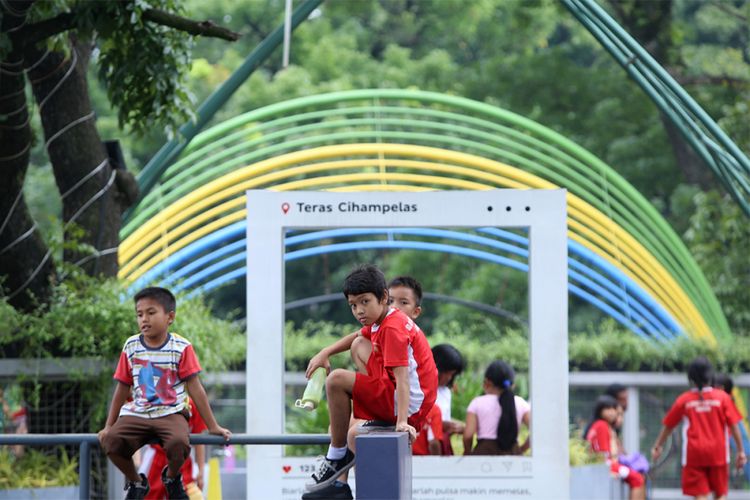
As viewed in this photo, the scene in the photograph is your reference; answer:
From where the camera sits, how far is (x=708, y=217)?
20438 millimetres

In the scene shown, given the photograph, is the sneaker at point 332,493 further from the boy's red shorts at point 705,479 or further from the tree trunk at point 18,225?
the boy's red shorts at point 705,479

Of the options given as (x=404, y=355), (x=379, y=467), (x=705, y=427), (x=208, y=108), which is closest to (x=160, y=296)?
(x=404, y=355)

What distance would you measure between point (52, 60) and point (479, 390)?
4.95 metres

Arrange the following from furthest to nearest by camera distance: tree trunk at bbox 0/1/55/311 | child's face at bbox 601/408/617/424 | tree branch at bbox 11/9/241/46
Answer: child's face at bbox 601/408/617/424
tree trunk at bbox 0/1/55/311
tree branch at bbox 11/9/241/46

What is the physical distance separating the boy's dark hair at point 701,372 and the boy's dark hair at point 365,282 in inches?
229

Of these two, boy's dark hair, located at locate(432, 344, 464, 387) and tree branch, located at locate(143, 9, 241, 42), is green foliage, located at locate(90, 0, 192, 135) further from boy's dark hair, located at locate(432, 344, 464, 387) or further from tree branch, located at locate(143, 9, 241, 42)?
boy's dark hair, located at locate(432, 344, 464, 387)

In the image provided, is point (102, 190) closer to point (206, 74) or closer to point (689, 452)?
point (689, 452)

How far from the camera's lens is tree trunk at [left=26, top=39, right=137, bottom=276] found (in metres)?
10.8

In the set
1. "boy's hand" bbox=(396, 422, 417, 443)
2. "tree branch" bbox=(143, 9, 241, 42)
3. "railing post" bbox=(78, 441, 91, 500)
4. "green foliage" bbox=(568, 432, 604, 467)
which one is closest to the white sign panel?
"tree branch" bbox=(143, 9, 241, 42)

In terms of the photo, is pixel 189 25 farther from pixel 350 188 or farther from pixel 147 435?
pixel 350 188

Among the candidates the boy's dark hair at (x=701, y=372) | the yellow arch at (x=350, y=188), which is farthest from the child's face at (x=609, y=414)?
the yellow arch at (x=350, y=188)

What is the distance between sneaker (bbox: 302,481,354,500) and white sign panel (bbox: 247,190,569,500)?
265 cm

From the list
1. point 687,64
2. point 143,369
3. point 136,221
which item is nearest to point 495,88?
point 687,64

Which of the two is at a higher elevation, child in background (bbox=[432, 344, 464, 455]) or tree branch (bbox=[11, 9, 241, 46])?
tree branch (bbox=[11, 9, 241, 46])
